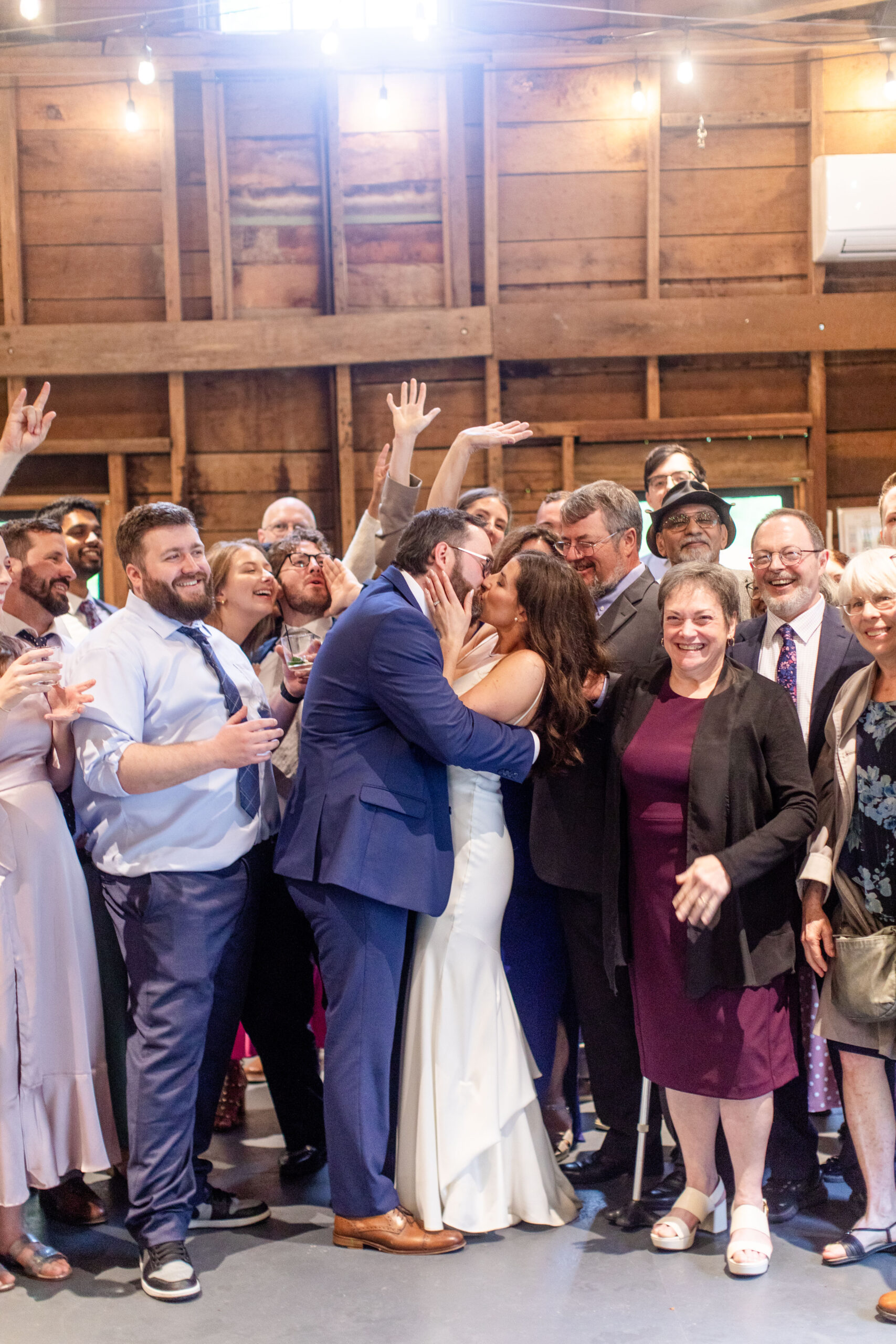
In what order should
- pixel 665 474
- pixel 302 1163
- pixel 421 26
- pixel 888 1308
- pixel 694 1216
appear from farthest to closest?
pixel 421 26 → pixel 665 474 → pixel 302 1163 → pixel 694 1216 → pixel 888 1308

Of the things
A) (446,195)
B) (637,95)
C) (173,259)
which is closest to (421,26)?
(446,195)

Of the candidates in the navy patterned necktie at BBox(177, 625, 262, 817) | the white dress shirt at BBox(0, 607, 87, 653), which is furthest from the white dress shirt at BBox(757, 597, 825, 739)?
the white dress shirt at BBox(0, 607, 87, 653)

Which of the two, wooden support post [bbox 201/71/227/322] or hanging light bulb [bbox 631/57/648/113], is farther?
wooden support post [bbox 201/71/227/322]

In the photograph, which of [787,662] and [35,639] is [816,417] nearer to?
[787,662]

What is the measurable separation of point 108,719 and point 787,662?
71.0 inches

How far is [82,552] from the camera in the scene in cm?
454

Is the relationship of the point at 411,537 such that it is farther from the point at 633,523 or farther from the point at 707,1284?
the point at 707,1284

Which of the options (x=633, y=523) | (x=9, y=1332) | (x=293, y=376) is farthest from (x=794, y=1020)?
(x=293, y=376)

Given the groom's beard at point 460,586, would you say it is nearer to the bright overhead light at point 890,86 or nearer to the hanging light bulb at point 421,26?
the hanging light bulb at point 421,26

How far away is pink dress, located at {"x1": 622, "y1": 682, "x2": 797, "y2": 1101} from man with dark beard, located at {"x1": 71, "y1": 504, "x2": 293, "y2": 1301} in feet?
3.04

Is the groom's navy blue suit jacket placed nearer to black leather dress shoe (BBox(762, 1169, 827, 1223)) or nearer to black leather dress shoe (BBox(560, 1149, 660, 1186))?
black leather dress shoe (BBox(560, 1149, 660, 1186))

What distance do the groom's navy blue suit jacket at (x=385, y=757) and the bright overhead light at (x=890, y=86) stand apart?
5.25m

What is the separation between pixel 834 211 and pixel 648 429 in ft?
5.04

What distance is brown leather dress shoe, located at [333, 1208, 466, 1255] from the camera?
9.46 feet
